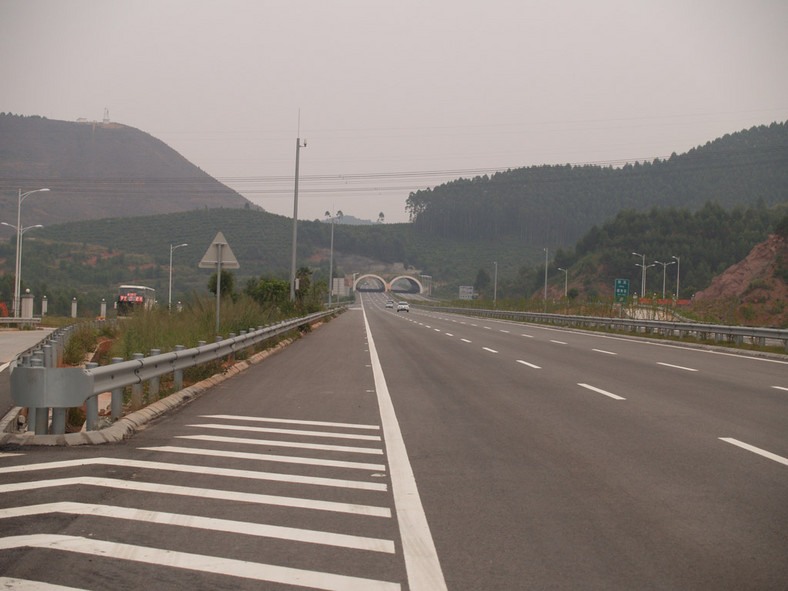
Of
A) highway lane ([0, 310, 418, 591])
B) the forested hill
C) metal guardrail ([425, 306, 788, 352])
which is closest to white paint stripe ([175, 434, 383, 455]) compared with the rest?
highway lane ([0, 310, 418, 591])

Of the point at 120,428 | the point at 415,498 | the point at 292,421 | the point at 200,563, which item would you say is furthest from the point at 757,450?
the point at 120,428

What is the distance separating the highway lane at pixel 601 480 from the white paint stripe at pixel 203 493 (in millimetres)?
565

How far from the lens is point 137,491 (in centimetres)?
630

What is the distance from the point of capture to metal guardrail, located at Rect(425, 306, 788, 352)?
83.9ft

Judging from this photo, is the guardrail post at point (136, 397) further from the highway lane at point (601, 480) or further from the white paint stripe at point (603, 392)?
the white paint stripe at point (603, 392)

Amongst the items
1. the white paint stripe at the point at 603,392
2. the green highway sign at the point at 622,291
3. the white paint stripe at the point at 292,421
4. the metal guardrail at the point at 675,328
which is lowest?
the white paint stripe at the point at 292,421

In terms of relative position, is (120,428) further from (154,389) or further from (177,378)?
(177,378)

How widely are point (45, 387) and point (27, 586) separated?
418 cm

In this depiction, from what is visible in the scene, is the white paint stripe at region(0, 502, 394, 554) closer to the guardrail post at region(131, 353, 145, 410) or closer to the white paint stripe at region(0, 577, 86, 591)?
the white paint stripe at region(0, 577, 86, 591)

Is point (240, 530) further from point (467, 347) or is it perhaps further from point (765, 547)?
point (467, 347)

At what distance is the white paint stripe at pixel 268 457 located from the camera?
754 cm

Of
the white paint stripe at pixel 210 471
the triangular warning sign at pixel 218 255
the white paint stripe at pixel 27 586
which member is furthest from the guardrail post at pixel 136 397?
the triangular warning sign at pixel 218 255

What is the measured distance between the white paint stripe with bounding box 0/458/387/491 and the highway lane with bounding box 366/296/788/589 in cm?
67

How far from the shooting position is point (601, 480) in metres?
7.01
